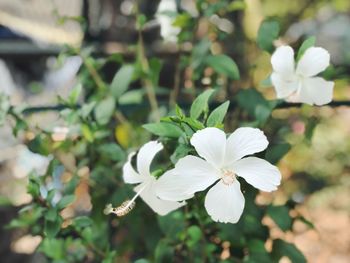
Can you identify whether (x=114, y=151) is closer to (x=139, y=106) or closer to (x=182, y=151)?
(x=139, y=106)

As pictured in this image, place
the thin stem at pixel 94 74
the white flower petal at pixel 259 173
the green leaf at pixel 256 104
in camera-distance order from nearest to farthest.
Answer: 1. the white flower petal at pixel 259 173
2. the green leaf at pixel 256 104
3. the thin stem at pixel 94 74

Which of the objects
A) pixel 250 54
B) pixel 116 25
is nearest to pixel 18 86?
pixel 116 25

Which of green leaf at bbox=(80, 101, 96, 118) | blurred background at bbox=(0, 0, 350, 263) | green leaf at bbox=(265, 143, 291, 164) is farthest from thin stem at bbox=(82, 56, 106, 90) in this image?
green leaf at bbox=(265, 143, 291, 164)

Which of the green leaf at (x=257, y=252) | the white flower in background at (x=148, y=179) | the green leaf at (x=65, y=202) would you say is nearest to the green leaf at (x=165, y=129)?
the white flower in background at (x=148, y=179)

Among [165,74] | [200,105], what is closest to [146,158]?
[200,105]

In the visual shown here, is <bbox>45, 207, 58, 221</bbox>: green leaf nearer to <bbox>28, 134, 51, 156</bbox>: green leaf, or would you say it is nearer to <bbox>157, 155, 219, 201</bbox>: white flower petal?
<bbox>28, 134, 51, 156</bbox>: green leaf

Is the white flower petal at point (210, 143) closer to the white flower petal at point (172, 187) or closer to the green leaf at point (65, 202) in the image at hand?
the white flower petal at point (172, 187)
